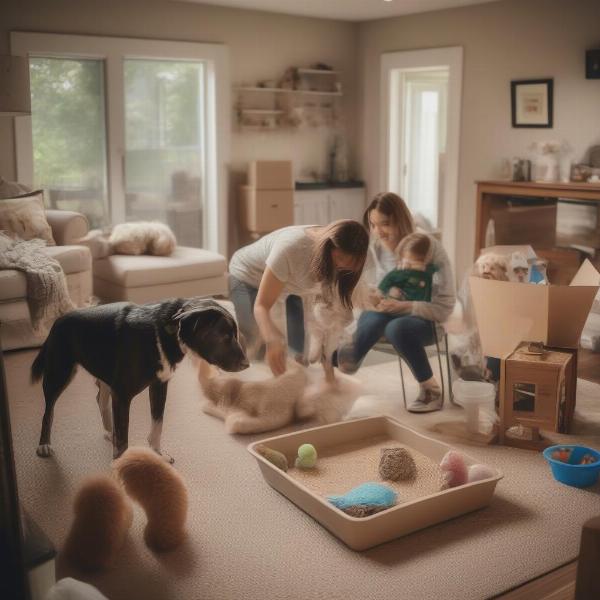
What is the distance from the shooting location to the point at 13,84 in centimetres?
237

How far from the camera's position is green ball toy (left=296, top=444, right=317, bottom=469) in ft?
8.78

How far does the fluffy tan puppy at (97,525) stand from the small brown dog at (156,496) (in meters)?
0.05

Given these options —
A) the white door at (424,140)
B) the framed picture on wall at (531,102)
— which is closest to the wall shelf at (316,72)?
the white door at (424,140)

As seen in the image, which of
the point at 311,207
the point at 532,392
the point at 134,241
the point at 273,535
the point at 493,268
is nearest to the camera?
the point at 273,535

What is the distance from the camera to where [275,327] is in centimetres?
315

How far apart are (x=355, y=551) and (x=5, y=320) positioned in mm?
2011

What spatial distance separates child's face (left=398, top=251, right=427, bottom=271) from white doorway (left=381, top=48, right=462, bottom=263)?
93.2 inches

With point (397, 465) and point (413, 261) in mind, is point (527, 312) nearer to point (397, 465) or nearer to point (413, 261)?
point (413, 261)

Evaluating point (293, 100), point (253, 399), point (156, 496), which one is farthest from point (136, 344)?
point (293, 100)

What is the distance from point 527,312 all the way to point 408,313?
504 mm

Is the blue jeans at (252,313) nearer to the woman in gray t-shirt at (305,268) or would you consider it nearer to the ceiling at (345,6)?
the woman in gray t-shirt at (305,268)

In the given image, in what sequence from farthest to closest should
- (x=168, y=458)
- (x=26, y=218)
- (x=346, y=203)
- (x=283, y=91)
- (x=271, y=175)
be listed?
(x=346, y=203)
(x=283, y=91)
(x=271, y=175)
(x=26, y=218)
(x=168, y=458)

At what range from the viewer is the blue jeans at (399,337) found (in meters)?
3.34

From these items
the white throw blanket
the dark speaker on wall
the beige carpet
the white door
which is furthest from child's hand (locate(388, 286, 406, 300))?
the white door
